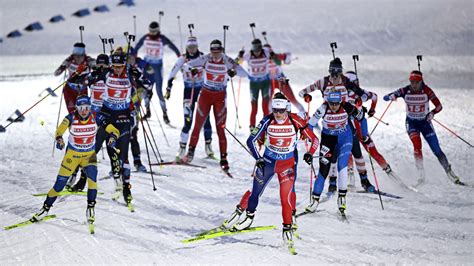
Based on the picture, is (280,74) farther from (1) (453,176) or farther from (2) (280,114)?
(2) (280,114)

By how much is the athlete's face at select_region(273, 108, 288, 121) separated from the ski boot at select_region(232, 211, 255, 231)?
1334mm

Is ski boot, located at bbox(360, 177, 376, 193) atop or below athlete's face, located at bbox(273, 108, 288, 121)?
below

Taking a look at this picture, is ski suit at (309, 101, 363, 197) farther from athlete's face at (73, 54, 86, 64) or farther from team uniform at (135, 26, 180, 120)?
team uniform at (135, 26, 180, 120)

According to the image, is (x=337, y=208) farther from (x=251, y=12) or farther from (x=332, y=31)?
(x=251, y=12)

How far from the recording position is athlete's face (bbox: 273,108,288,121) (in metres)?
7.89

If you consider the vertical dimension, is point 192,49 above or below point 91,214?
above

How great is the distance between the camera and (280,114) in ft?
25.9

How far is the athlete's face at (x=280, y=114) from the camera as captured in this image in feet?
25.9

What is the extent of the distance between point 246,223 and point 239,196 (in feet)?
6.01

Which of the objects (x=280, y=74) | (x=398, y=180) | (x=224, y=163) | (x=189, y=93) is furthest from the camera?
(x=280, y=74)

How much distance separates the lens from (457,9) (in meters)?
26.9

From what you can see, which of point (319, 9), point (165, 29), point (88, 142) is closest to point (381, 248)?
point (88, 142)

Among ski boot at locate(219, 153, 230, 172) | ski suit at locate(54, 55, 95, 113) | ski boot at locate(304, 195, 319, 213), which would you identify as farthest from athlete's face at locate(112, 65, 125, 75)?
ski boot at locate(304, 195, 319, 213)

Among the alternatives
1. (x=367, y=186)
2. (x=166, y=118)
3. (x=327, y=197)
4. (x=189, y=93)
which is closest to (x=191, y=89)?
(x=189, y=93)
